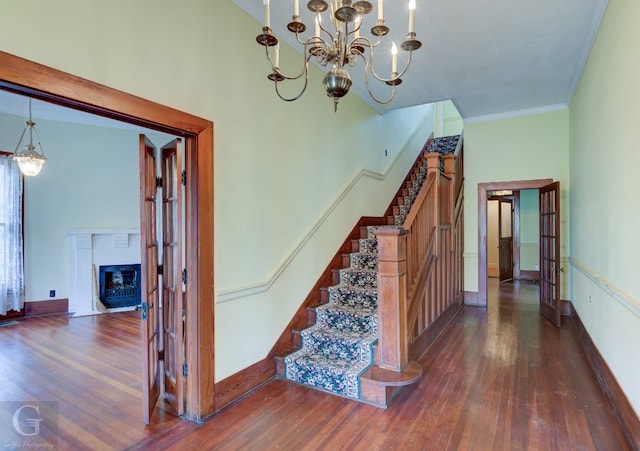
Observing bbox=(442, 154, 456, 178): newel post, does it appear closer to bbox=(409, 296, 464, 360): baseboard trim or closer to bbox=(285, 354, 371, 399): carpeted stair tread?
bbox=(409, 296, 464, 360): baseboard trim

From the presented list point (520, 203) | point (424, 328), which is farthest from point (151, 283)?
point (520, 203)

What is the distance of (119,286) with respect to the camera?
6418 millimetres

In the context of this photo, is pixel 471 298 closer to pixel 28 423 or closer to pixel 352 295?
pixel 352 295

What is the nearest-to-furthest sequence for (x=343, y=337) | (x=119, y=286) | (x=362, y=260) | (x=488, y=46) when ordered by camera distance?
(x=343, y=337) → (x=488, y=46) → (x=362, y=260) → (x=119, y=286)

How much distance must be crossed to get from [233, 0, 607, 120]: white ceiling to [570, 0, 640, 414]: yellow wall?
0.89 feet

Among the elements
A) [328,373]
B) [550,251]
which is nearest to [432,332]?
[328,373]

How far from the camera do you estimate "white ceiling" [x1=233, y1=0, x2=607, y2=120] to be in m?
2.94

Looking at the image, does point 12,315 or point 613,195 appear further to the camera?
point 12,315

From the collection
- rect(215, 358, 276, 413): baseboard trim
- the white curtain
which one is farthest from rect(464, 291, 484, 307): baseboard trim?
the white curtain

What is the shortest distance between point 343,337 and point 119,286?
5118 mm

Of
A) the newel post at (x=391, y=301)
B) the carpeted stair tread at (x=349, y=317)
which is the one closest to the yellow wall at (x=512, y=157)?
the carpeted stair tread at (x=349, y=317)

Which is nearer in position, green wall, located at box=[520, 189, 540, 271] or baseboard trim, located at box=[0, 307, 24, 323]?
baseboard trim, located at box=[0, 307, 24, 323]

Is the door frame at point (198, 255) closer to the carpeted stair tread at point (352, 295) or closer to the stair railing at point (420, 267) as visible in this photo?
the stair railing at point (420, 267)

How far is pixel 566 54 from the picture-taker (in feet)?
12.2
